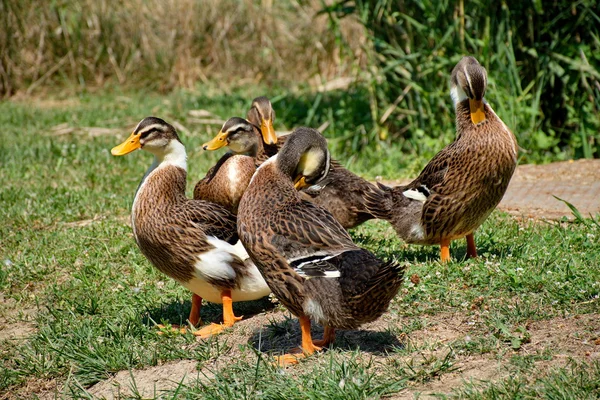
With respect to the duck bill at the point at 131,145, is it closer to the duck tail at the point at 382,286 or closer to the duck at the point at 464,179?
the duck at the point at 464,179

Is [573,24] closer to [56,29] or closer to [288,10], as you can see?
[288,10]

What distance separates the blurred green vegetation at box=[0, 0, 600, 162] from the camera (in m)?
9.02

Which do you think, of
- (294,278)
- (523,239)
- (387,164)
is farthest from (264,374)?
(387,164)

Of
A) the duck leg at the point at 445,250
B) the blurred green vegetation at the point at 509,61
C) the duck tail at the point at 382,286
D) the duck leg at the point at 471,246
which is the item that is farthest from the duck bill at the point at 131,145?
the blurred green vegetation at the point at 509,61

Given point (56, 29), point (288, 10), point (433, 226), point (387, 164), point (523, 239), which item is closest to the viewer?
point (433, 226)

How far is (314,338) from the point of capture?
4.90 m

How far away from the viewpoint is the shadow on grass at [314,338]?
454 cm

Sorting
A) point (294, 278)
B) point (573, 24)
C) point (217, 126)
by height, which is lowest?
point (217, 126)

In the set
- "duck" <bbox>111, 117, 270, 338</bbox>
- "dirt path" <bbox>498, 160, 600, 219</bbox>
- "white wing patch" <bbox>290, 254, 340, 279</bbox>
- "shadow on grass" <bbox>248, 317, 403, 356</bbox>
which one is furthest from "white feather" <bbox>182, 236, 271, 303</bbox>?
"dirt path" <bbox>498, 160, 600, 219</bbox>

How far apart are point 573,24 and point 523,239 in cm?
390

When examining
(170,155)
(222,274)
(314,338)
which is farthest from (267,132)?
(314,338)

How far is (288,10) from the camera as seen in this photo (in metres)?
14.5

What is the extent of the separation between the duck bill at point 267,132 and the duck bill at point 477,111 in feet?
5.85

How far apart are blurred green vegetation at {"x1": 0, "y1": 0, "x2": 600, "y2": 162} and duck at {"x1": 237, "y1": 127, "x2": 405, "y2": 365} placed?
421 cm
